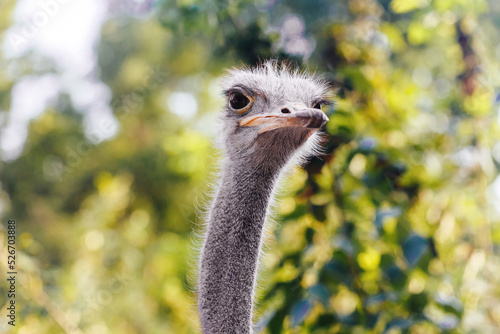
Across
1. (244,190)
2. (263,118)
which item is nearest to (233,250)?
(244,190)

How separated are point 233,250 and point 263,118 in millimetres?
281

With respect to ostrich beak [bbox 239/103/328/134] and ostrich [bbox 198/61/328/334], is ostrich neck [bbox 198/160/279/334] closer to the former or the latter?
ostrich [bbox 198/61/328/334]

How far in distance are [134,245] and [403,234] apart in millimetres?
3256

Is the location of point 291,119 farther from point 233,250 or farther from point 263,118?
point 233,250

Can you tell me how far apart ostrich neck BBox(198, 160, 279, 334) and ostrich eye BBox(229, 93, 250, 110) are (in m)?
0.13

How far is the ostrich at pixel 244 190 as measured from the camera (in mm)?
934

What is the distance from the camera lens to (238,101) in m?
1.00

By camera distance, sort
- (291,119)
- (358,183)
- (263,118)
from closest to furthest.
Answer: (291,119), (263,118), (358,183)

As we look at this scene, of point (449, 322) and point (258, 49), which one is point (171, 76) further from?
point (449, 322)

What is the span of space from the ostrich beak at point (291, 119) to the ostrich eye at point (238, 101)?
31 mm

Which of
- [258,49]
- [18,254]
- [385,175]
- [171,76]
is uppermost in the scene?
[171,76]

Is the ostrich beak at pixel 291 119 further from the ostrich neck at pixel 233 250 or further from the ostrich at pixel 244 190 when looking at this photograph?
the ostrich neck at pixel 233 250

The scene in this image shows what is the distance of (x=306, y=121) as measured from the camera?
2.67ft

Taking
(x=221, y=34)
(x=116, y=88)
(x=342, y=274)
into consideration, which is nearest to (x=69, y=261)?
(x=116, y=88)
